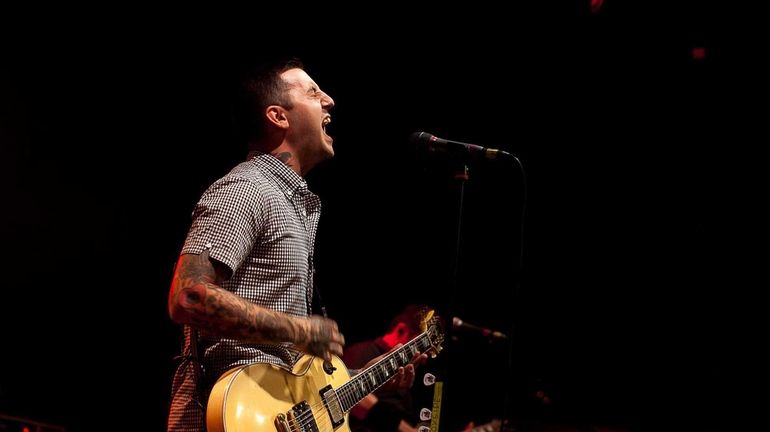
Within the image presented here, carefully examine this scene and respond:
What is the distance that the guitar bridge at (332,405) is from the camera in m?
2.17

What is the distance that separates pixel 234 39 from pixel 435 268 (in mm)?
2582

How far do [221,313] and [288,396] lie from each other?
462 millimetres

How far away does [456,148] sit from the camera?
2.68m

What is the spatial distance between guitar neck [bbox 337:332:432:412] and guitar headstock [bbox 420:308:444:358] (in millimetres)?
29

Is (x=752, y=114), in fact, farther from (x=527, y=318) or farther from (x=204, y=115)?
(x=204, y=115)

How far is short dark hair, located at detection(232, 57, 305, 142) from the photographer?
2605 mm

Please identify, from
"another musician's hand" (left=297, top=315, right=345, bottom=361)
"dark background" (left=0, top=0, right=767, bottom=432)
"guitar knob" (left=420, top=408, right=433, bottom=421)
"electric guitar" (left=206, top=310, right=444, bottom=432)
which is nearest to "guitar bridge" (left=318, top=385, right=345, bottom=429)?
"electric guitar" (left=206, top=310, right=444, bottom=432)

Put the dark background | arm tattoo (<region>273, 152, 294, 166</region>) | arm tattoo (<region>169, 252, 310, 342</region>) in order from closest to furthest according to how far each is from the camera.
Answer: arm tattoo (<region>169, 252, 310, 342</region>) → arm tattoo (<region>273, 152, 294, 166</region>) → the dark background

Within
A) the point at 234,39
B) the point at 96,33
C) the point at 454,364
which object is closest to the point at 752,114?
the point at 454,364

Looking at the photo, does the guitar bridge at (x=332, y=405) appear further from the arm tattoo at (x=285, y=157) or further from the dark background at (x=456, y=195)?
the dark background at (x=456, y=195)

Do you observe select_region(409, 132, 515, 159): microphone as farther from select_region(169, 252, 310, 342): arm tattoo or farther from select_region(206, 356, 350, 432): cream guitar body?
select_region(169, 252, 310, 342): arm tattoo

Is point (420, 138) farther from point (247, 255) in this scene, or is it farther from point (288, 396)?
point (288, 396)

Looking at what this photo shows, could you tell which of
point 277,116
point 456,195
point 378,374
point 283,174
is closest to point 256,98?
point 277,116

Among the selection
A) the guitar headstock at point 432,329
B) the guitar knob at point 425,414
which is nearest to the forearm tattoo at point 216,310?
the guitar knob at point 425,414
